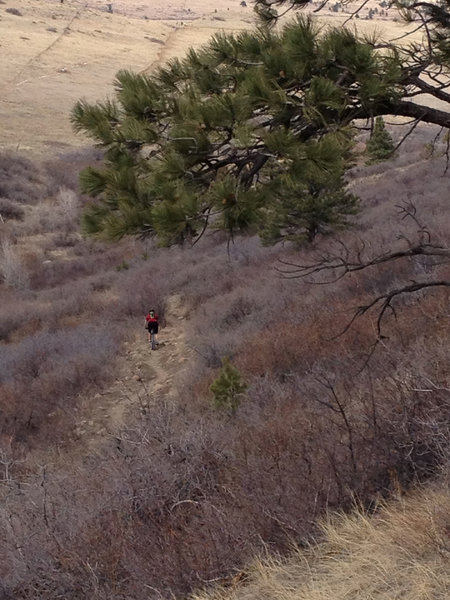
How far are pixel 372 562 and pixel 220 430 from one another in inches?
105

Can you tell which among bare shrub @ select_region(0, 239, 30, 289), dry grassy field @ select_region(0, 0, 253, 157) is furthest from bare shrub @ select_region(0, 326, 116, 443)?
dry grassy field @ select_region(0, 0, 253, 157)

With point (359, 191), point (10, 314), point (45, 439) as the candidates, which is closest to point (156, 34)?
point (359, 191)

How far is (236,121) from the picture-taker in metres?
3.28

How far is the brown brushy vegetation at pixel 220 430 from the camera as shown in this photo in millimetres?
3572

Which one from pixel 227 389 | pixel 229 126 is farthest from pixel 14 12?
pixel 229 126

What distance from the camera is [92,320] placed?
45.0ft

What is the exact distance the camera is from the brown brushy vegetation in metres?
3.57

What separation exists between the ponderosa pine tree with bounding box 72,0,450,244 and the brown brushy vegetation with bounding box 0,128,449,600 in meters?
1.82

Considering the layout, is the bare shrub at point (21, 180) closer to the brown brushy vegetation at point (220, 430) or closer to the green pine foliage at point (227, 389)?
the brown brushy vegetation at point (220, 430)

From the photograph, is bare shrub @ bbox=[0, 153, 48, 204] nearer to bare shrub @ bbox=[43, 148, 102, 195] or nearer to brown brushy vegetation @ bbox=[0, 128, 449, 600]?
bare shrub @ bbox=[43, 148, 102, 195]

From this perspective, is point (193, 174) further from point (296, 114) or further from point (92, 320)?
point (92, 320)

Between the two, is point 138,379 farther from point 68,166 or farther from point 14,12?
point 14,12

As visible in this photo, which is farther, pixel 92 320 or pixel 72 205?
pixel 72 205

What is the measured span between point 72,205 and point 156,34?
187 ft
